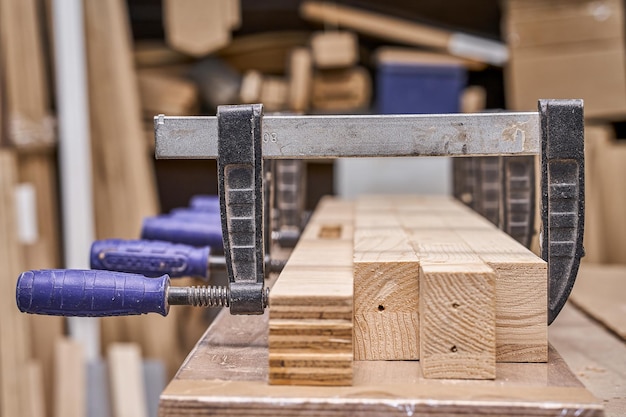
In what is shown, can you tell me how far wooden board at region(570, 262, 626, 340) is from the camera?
125 cm

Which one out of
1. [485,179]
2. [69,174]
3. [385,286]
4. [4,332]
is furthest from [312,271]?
[69,174]

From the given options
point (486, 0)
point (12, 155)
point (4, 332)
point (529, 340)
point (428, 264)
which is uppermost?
point (486, 0)

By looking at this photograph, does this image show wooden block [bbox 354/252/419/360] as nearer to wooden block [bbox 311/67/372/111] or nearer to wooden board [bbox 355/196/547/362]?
wooden board [bbox 355/196/547/362]

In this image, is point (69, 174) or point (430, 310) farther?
point (69, 174)

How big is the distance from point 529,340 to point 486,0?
91.8 inches

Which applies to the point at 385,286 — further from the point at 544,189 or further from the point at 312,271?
the point at 544,189

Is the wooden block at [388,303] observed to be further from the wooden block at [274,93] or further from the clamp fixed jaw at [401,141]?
the wooden block at [274,93]

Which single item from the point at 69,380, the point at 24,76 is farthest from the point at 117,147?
the point at 69,380

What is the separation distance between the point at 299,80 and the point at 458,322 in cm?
198

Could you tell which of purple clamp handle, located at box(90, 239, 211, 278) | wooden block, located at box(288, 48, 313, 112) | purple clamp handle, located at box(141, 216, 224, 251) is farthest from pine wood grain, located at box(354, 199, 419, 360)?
wooden block, located at box(288, 48, 313, 112)

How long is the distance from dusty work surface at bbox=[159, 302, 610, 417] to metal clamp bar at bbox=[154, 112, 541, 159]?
0.26m

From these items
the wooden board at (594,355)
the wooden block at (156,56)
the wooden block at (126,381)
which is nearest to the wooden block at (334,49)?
the wooden block at (156,56)

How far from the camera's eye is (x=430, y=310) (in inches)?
30.2

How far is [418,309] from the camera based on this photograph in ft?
2.66
